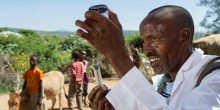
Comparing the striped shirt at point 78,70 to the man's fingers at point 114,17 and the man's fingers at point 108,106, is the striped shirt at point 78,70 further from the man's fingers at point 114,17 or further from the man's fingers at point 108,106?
the man's fingers at point 114,17

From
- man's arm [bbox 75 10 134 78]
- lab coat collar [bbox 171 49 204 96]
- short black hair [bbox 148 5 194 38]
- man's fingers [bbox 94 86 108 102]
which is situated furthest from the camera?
short black hair [bbox 148 5 194 38]

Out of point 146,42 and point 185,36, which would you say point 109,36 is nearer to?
point 146,42

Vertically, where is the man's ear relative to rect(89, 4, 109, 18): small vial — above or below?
below

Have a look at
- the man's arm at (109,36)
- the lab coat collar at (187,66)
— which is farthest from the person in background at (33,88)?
the man's arm at (109,36)

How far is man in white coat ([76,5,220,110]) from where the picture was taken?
1.21m

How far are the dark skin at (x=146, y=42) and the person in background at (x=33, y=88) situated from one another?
5.45m

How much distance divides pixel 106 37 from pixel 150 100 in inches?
10.2

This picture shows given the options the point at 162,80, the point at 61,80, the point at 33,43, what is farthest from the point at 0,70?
the point at 162,80

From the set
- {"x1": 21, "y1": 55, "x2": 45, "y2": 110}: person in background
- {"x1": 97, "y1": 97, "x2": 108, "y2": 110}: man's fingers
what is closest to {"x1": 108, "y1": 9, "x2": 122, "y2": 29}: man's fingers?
{"x1": 97, "y1": 97, "x2": 108, "y2": 110}: man's fingers

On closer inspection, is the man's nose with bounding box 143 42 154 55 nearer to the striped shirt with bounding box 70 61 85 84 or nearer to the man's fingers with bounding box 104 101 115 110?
the man's fingers with bounding box 104 101 115 110

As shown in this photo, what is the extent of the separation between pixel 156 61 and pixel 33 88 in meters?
5.68

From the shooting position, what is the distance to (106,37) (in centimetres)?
121

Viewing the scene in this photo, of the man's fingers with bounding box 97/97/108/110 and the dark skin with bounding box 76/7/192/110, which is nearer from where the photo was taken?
the dark skin with bounding box 76/7/192/110

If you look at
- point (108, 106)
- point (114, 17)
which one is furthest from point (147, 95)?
point (114, 17)
